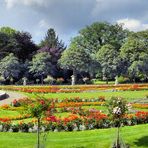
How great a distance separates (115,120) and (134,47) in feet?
208

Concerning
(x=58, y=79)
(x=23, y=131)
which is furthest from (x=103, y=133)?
(x=58, y=79)

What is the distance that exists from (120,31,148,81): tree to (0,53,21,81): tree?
65.4 feet

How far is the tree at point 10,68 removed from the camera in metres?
79.4

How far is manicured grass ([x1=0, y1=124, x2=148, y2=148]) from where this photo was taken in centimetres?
1845

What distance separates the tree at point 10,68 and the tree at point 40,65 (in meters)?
2.76

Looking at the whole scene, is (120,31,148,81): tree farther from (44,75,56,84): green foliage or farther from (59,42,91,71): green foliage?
(44,75,56,84): green foliage

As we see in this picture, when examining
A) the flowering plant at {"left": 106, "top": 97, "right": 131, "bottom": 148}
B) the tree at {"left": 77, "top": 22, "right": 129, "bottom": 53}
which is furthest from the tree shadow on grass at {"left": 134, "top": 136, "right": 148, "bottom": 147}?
the tree at {"left": 77, "top": 22, "right": 129, "bottom": 53}

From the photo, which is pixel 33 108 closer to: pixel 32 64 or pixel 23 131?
pixel 23 131

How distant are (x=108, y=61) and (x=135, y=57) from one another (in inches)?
201

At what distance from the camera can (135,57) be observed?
7950cm

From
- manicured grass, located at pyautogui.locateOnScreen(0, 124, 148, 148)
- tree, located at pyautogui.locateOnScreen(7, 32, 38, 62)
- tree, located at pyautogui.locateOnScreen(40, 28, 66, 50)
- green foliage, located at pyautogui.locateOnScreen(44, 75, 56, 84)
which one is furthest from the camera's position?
tree, located at pyautogui.locateOnScreen(40, 28, 66, 50)

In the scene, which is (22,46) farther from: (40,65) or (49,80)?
(49,80)

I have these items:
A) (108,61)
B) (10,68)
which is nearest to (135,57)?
(108,61)

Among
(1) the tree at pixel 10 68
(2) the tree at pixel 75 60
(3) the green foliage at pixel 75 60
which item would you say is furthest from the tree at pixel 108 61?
(1) the tree at pixel 10 68
